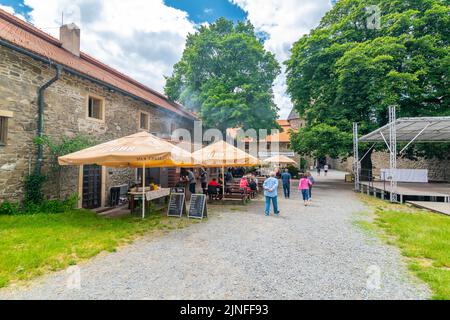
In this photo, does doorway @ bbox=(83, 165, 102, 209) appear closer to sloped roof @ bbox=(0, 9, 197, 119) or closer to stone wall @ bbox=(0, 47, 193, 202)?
stone wall @ bbox=(0, 47, 193, 202)

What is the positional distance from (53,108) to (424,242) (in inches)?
487

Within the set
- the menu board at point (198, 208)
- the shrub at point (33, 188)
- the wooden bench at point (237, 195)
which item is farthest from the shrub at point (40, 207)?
the wooden bench at point (237, 195)

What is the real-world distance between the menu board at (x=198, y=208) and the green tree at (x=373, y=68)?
12534 mm

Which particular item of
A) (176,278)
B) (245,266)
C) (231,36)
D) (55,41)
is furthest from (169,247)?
(231,36)

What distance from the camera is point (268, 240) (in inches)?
228

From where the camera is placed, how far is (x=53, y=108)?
28.4 feet

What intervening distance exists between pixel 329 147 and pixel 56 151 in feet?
57.4

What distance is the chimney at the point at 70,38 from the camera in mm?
11078

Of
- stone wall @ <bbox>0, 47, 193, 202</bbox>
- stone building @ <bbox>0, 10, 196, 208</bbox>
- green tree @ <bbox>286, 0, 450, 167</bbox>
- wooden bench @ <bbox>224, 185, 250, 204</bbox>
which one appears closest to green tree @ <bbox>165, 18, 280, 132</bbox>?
green tree @ <bbox>286, 0, 450, 167</bbox>

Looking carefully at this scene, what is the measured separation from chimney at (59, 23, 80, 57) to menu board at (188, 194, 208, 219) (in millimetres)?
9852

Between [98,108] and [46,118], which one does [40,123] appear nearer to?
[46,118]

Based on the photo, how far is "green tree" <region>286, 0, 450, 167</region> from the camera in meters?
15.5

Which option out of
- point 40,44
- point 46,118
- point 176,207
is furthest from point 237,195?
point 40,44

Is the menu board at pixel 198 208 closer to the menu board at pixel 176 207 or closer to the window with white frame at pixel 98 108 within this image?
the menu board at pixel 176 207
